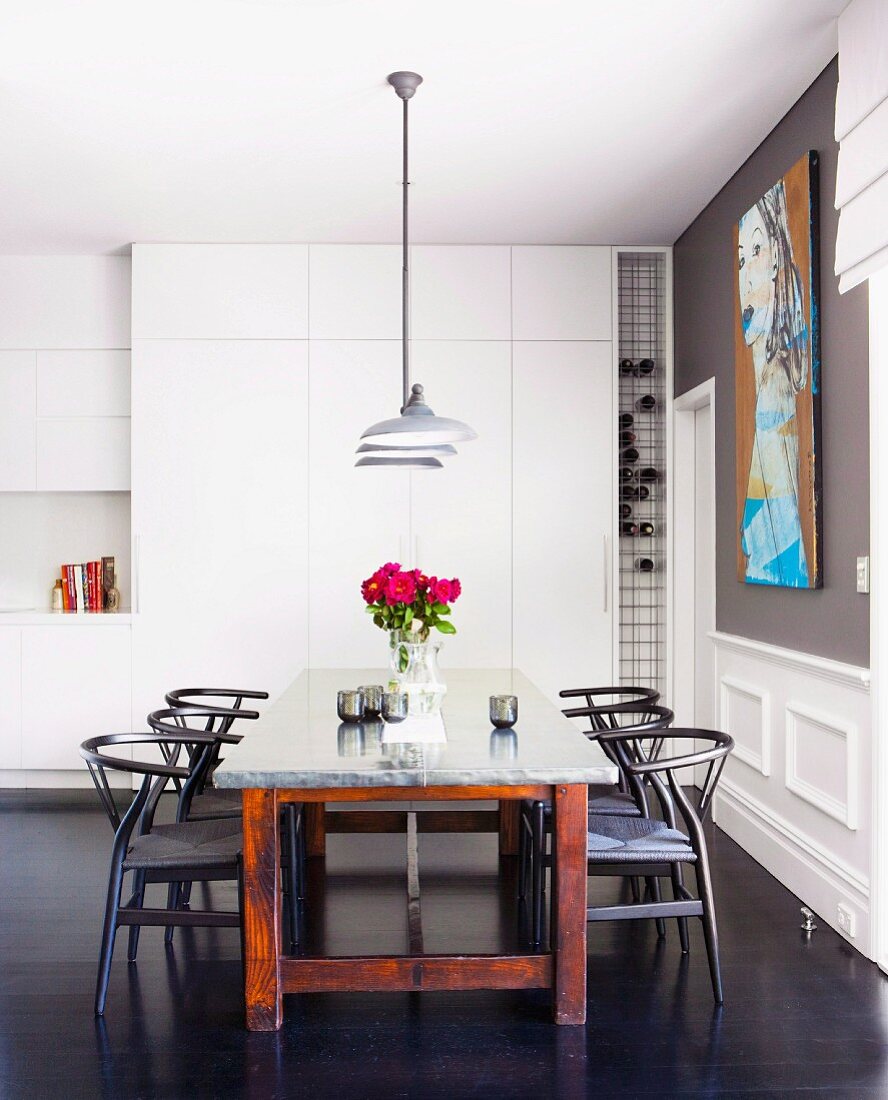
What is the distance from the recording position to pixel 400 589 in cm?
318

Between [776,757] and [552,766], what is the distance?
5.92ft

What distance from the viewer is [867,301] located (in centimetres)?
318

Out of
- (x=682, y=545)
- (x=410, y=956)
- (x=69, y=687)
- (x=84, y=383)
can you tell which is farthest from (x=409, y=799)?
(x=84, y=383)

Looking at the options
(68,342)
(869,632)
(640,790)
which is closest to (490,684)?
(640,790)

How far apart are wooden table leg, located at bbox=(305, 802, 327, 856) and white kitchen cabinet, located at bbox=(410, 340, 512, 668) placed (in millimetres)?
1552

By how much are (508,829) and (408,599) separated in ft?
4.74

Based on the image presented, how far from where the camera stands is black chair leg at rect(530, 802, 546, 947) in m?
3.15

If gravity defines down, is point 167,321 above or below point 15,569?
above

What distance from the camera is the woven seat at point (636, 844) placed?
9.17 feet

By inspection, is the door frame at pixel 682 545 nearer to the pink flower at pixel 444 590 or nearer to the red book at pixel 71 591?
the pink flower at pixel 444 590

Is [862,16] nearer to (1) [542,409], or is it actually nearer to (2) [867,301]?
(2) [867,301]

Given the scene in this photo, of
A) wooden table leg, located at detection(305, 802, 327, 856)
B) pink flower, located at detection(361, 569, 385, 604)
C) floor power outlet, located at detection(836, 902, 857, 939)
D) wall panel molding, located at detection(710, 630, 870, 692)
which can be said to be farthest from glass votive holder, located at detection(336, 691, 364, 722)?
floor power outlet, located at detection(836, 902, 857, 939)

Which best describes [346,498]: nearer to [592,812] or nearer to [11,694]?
[11,694]

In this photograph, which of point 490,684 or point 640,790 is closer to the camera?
point 640,790
